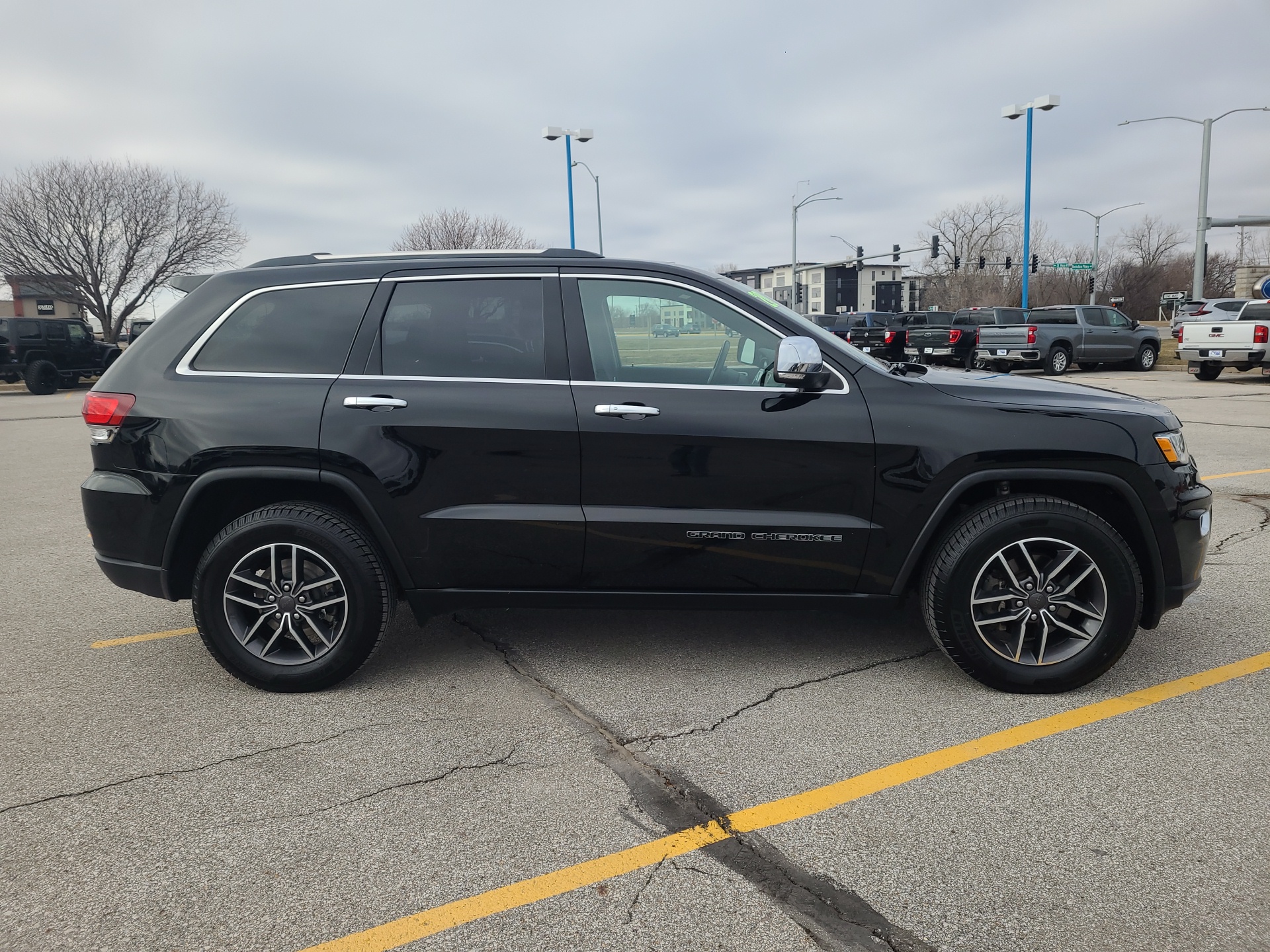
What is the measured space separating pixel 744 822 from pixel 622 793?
42cm

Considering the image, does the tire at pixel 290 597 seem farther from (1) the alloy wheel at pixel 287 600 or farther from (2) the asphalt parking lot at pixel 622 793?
(2) the asphalt parking lot at pixel 622 793

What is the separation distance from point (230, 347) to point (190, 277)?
1.84 ft

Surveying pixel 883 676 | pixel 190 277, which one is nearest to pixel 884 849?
pixel 883 676

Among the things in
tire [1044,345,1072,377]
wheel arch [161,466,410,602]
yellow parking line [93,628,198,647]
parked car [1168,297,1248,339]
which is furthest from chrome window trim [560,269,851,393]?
parked car [1168,297,1248,339]

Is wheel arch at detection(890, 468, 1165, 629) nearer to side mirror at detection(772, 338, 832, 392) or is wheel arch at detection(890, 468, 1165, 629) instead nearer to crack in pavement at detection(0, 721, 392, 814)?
side mirror at detection(772, 338, 832, 392)

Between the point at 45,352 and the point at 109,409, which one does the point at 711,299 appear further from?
the point at 45,352

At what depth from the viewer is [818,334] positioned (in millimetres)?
3791

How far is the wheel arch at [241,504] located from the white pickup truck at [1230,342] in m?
21.4

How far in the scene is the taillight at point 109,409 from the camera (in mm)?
3793

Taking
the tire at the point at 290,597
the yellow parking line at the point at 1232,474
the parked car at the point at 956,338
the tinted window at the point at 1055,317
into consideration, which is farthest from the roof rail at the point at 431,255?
the tinted window at the point at 1055,317

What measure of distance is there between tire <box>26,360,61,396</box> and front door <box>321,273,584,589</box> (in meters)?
25.0

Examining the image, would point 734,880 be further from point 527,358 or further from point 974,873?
point 527,358

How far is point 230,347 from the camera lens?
387 cm

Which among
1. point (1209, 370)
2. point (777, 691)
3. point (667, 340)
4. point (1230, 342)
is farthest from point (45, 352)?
point (1209, 370)
